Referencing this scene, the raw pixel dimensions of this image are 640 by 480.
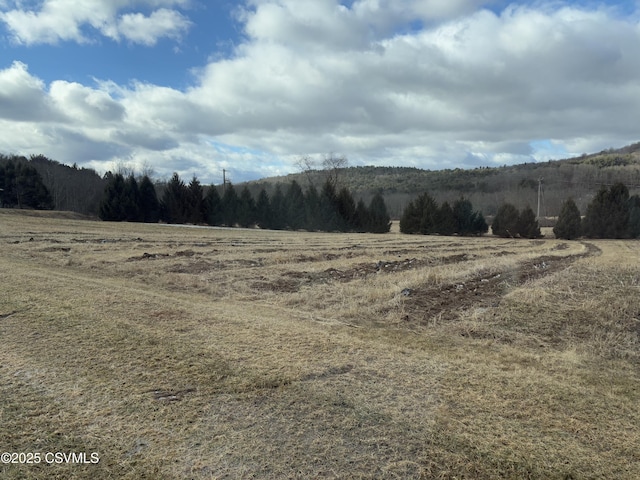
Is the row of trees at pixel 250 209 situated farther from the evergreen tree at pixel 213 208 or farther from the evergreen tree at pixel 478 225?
the evergreen tree at pixel 478 225

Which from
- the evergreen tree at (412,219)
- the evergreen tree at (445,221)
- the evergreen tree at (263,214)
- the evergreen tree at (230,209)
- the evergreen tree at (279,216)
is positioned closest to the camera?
the evergreen tree at (445,221)

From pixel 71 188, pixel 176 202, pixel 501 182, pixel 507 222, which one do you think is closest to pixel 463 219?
pixel 507 222

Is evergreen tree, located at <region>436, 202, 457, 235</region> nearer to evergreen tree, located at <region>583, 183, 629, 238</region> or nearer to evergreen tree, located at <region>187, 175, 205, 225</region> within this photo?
evergreen tree, located at <region>583, 183, 629, 238</region>

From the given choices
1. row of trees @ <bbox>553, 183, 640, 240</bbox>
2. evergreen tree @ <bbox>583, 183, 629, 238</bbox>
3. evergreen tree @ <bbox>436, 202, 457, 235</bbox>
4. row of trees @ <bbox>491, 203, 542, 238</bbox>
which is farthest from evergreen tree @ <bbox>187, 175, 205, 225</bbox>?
evergreen tree @ <bbox>583, 183, 629, 238</bbox>

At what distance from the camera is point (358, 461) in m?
2.75

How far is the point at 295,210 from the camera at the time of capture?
49250 millimetres

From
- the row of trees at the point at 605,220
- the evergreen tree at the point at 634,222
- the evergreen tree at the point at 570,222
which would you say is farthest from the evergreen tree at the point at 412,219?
the evergreen tree at the point at 634,222

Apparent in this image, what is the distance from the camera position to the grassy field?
2797 mm

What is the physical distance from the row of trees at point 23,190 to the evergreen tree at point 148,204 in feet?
52.2

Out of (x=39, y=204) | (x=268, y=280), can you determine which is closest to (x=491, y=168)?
(x=39, y=204)

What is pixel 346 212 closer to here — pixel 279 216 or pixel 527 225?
pixel 279 216

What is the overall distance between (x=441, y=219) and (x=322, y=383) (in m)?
46.4

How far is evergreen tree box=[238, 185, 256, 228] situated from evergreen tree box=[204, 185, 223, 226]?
245 cm

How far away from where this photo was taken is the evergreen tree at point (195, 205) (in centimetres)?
4875
